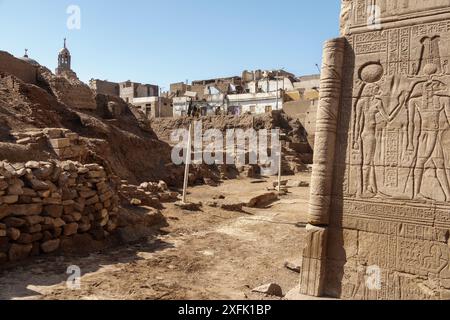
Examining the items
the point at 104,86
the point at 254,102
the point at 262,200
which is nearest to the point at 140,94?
the point at 104,86

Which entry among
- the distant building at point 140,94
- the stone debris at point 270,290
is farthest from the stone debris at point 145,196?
the distant building at point 140,94

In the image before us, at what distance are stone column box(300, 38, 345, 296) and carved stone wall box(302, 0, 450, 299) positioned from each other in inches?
1.2

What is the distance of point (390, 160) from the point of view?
480 centimetres

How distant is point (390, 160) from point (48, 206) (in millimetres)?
5848

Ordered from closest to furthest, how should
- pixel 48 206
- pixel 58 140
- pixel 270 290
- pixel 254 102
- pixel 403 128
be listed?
pixel 403 128 → pixel 270 290 → pixel 48 206 → pixel 58 140 → pixel 254 102

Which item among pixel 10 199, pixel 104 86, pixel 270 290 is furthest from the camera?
pixel 104 86

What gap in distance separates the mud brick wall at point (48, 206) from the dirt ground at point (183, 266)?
0.43m

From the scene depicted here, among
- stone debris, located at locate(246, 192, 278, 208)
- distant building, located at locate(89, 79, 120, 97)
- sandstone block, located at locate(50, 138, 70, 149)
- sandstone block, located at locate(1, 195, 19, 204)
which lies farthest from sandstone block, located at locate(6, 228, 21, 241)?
distant building, located at locate(89, 79, 120, 97)

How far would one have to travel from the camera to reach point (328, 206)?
5086 mm

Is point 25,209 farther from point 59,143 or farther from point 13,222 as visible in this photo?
point 59,143

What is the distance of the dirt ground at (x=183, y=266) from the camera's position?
534cm

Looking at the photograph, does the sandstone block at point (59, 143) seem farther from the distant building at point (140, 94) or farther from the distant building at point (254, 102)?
the distant building at point (254, 102)

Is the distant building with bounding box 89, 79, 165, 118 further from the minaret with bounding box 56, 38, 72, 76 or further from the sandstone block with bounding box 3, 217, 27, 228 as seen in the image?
the sandstone block with bounding box 3, 217, 27, 228
